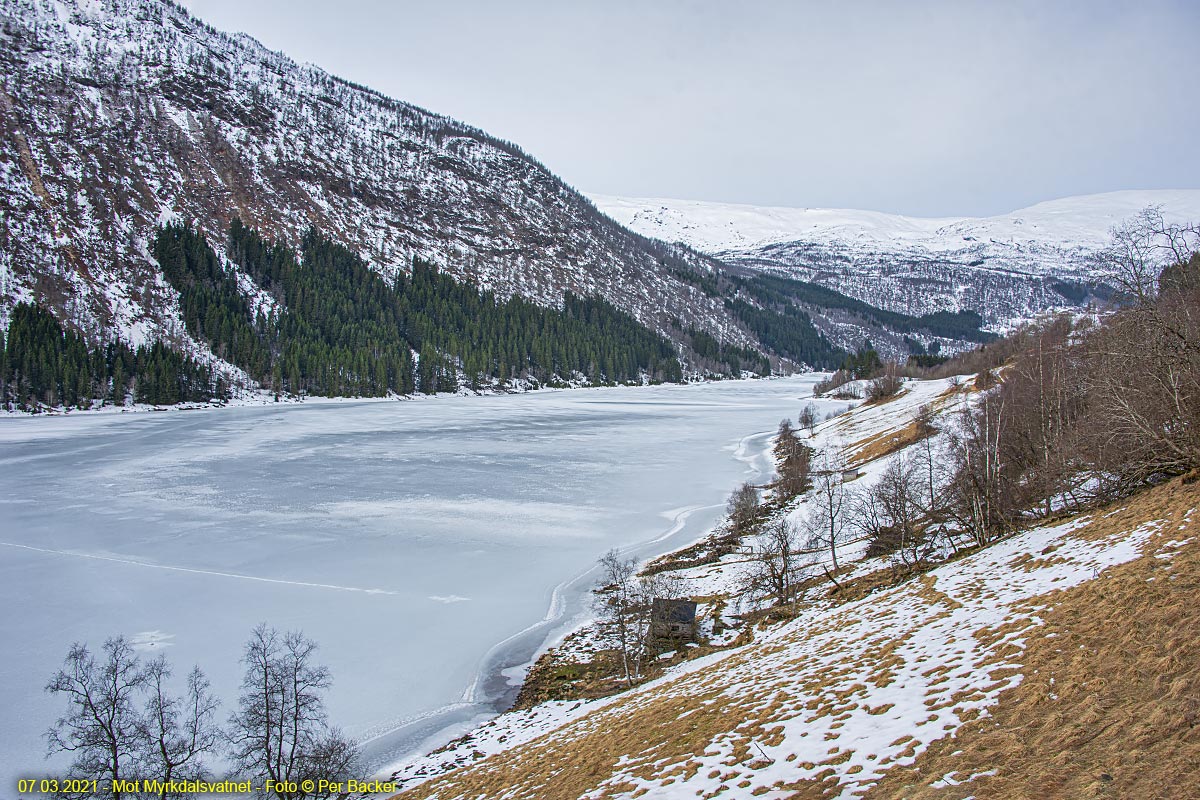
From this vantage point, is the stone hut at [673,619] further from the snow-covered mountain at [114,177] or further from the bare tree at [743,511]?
the snow-covered mountain at [114,177]

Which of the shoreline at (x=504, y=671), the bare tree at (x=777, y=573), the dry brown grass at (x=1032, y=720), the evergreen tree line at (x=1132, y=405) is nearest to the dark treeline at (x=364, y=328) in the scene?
the shoreline at (x=504, y=671)

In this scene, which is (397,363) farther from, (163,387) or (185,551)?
(185,551)

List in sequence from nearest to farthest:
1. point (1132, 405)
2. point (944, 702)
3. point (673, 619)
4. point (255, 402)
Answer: point (944, 702)
point (1132, 405)
point (673, 619)
point (255, 402)

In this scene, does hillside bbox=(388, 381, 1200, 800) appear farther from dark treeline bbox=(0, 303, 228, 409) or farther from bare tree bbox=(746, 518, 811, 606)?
dark treeline bbox=(0, 303, 228, 409)

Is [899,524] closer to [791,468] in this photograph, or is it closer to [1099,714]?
[791,468]

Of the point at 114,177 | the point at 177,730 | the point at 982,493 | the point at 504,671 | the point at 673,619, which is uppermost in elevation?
the point at 114,177

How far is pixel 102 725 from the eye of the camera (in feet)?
41.8

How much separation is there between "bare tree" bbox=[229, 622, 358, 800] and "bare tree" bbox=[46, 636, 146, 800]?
2112mm

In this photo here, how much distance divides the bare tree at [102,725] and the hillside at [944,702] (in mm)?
6103

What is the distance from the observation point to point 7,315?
101 metres

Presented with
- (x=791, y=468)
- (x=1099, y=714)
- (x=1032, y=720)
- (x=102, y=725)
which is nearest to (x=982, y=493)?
(x=791, y=468)

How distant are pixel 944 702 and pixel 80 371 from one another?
11776cm

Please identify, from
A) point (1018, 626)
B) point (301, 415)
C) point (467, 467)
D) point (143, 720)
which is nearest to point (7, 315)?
point (301, 415)

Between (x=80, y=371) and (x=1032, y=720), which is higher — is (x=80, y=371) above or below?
above
